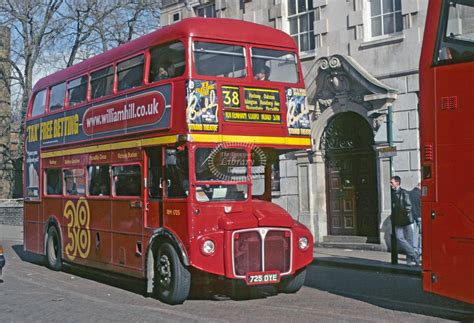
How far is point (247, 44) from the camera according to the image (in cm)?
1146

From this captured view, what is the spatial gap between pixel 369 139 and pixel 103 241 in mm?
8988

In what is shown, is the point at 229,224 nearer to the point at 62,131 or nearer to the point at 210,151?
the point at 210,151

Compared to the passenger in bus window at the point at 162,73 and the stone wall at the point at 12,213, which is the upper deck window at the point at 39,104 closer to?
the passenger in bus window at the point at 162,73

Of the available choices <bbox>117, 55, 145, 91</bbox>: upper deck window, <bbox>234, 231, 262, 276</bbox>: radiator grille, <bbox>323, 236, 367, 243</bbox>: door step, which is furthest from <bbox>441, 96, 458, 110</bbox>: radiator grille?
<bbox>323, 236, 367, 243</bbox>: door step

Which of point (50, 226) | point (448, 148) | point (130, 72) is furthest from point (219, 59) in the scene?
point (50, 226)

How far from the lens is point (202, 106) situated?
10695 mm

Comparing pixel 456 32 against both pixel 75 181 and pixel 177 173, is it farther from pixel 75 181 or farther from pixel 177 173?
pixel 75 181

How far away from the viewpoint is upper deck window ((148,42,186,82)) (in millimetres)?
11000

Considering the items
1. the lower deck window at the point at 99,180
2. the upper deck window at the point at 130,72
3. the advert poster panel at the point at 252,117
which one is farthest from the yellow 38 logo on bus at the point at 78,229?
the advert poster panel at the point at 252,117

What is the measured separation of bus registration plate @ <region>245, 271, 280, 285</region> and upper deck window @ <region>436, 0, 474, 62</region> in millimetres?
4044

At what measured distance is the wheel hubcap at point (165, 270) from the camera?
11.0m

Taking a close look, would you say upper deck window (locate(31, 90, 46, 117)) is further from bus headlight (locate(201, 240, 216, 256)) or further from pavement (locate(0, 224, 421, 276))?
bus headlight (locate(201, 240, 216, 256))

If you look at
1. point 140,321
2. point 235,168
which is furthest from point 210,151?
point 140,321

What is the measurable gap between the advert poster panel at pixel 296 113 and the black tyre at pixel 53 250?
6.63 metres
